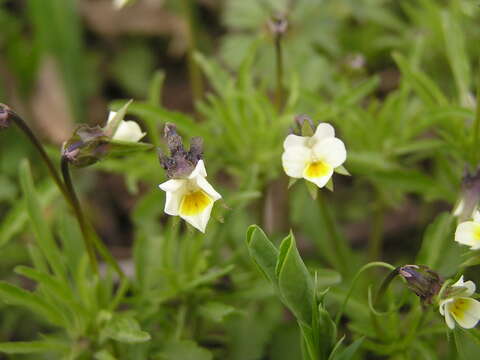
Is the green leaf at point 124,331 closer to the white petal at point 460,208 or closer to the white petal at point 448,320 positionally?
the white petal at point 448,320

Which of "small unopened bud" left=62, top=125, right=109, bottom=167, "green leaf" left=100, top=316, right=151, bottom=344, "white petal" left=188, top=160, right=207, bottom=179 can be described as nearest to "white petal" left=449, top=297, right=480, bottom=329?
"white petal" left=188, top=160, right=207, bottom=179

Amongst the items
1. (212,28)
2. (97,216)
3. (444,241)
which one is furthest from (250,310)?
(212,28)

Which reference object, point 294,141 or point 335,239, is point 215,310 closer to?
point 335,239

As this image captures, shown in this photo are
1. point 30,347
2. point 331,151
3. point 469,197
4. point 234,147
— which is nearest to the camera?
point 331,151

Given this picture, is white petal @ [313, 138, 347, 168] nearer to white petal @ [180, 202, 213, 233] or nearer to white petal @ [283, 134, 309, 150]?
white petal @ [283, 134, 309, 150]

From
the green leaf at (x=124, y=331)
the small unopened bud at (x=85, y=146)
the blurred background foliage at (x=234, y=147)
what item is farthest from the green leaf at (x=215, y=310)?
the small unopened bud at (x=85, y=146)

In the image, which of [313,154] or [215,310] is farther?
[215,310]

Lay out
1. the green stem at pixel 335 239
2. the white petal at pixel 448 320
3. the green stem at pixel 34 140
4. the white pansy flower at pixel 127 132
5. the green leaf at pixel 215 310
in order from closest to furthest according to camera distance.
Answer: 1. the white petal at pixel 448 320
2. the green stem at pixel 34 140
3. the white pansy flower at pixel 127 132
4. the green leaf at pixel 215 310
5. the green stem at pixel 335 239

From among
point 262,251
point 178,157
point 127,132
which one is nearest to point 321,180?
point 262,251
